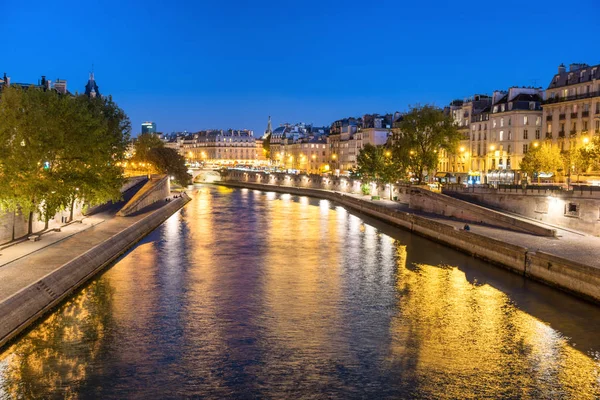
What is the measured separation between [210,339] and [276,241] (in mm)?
22812

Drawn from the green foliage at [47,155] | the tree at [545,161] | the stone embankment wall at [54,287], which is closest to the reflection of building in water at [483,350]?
the stone embankment wall at [54,287]

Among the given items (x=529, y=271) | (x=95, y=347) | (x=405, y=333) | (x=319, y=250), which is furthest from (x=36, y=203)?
(x=529, y=271)

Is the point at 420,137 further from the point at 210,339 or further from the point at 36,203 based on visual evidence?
the point at 210,339

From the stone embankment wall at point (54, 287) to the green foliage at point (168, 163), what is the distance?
184ft

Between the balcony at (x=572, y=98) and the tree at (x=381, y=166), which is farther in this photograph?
the tree at (x=381, y=166)

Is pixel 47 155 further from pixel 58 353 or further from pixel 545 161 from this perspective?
pixel 545 161

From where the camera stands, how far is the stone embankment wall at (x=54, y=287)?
19659 millimetres

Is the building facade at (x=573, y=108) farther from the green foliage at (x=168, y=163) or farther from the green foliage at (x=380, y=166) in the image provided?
the green foliage at (x=168, y=163)

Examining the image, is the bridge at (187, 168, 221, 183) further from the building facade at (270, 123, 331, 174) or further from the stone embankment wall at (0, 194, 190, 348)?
the stone embankment wall at (0, 194, 190, 348)

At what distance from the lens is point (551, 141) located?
65000 millimetres

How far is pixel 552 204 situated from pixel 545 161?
58.3 feet

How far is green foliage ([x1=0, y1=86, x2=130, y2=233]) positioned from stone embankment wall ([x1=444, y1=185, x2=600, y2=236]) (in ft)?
89.2

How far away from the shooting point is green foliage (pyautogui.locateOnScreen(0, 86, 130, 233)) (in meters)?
27.9

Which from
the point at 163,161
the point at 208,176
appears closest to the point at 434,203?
the point at 163,161
